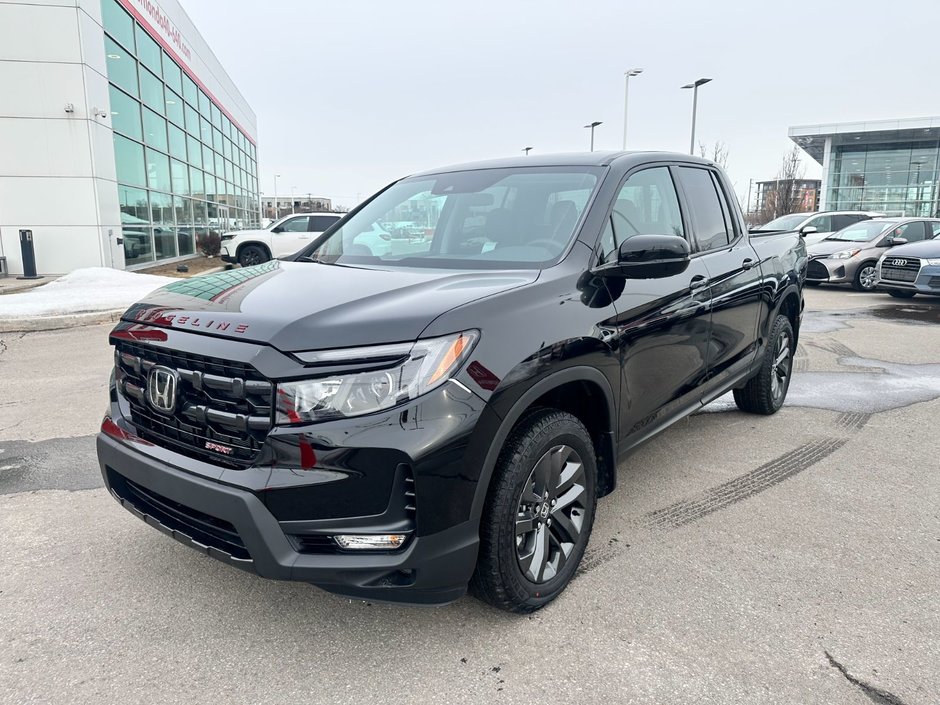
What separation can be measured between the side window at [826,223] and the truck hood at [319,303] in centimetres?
1757

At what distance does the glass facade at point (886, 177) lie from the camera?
132ft

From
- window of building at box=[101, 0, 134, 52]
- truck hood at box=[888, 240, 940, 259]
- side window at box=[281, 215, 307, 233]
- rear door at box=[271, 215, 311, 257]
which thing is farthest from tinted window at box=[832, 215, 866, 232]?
window of building at box=[101, 0, 134, 52]

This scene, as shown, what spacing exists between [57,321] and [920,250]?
1450cm

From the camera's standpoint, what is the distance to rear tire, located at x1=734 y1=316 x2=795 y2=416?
4.96 metres

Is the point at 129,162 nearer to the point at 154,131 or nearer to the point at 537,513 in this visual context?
the point at 154,131

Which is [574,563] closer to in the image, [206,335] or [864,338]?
[206,335]

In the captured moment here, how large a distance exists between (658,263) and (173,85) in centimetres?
2466

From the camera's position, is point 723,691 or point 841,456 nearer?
point 723,691

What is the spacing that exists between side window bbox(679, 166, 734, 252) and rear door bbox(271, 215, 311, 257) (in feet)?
50.7

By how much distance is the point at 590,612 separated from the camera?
8.71ft

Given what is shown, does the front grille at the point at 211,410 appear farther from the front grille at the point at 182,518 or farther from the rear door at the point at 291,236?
the rear door at the point at 291,236

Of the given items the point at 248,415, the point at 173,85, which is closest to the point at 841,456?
the point at 248,415

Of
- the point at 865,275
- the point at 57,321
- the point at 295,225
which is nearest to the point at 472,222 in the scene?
the point at 57,321

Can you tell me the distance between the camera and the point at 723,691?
2213 millimetres
